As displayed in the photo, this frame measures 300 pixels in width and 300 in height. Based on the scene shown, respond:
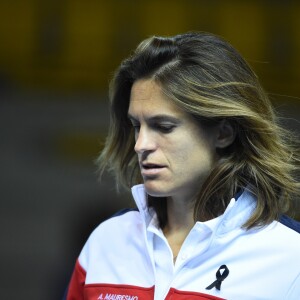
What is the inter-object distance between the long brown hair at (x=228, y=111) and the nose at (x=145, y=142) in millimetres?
145

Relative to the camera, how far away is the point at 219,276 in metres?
2.85

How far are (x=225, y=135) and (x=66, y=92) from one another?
5503 millimetres

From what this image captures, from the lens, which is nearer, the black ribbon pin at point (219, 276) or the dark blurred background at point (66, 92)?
the black ribbon pin at point (219, 276)

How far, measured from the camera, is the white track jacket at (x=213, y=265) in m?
2.80

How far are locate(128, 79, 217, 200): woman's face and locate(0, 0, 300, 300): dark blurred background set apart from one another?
4974 mm

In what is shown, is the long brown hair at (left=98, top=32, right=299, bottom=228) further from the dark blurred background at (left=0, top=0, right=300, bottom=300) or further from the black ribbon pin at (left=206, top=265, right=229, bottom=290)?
the dark blurred background at (left=0, top=0, right=300, bottom=300)

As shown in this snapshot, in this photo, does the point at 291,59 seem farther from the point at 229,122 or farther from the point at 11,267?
the point at 229,122

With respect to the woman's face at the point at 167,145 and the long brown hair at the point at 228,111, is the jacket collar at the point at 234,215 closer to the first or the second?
the long brown hair at the point at 228,111

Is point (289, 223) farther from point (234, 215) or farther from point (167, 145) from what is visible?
point (167, 145)

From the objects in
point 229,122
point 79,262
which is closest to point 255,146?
point 229,122

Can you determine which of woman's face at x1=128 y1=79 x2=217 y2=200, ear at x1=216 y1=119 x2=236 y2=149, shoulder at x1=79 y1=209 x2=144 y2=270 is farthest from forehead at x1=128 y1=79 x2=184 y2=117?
shoulder at x1=79 y1=209 x2=144 y2=270

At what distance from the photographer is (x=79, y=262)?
3.27 m

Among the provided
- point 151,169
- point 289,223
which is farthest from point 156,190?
point 289,223

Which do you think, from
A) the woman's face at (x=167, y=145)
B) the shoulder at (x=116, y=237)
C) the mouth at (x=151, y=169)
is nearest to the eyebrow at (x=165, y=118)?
the woman's face at (x=167, y=145)
